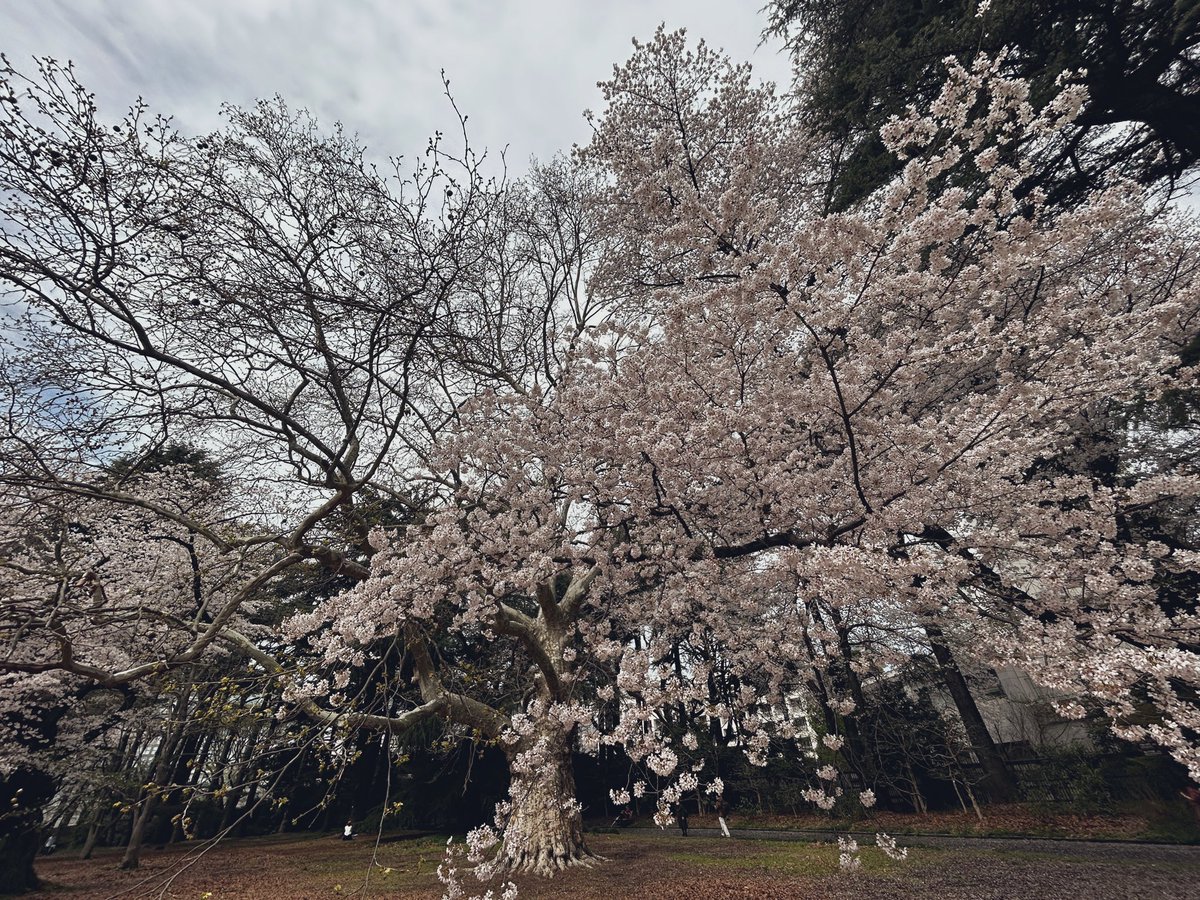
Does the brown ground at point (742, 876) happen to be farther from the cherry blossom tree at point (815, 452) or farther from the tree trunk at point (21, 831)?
the cherry blossom tree at point (815, 452)

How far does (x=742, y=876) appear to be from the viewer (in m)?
7.29

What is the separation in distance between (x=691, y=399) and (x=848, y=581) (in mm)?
2262

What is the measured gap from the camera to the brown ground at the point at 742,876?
6.07 m

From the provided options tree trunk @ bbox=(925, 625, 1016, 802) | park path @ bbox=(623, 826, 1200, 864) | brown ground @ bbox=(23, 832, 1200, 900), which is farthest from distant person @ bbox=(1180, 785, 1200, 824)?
tree trunk @ bbox=(925, 625, 1016, 802)

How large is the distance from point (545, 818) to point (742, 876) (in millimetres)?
2989

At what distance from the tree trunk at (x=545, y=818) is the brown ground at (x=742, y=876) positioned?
14.3 inches

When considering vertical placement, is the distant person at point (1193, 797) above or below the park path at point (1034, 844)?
above

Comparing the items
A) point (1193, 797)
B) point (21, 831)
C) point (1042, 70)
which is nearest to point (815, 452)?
point (1042, 70)

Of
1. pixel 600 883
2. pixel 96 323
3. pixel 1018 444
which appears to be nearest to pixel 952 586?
pixel 1018 444

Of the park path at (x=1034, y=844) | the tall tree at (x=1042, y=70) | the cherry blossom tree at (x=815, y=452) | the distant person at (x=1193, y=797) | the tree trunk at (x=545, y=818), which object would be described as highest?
the tall tree at (x=1042, y=70)

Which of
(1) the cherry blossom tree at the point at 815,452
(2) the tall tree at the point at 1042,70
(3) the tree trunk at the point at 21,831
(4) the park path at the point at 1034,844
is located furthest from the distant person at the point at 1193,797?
(3) the tree trunk at the point at 21,831

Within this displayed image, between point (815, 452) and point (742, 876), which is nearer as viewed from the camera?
point (815, 452)

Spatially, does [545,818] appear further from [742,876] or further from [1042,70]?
[1042,70]

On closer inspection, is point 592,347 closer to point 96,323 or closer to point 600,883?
point 96,323
